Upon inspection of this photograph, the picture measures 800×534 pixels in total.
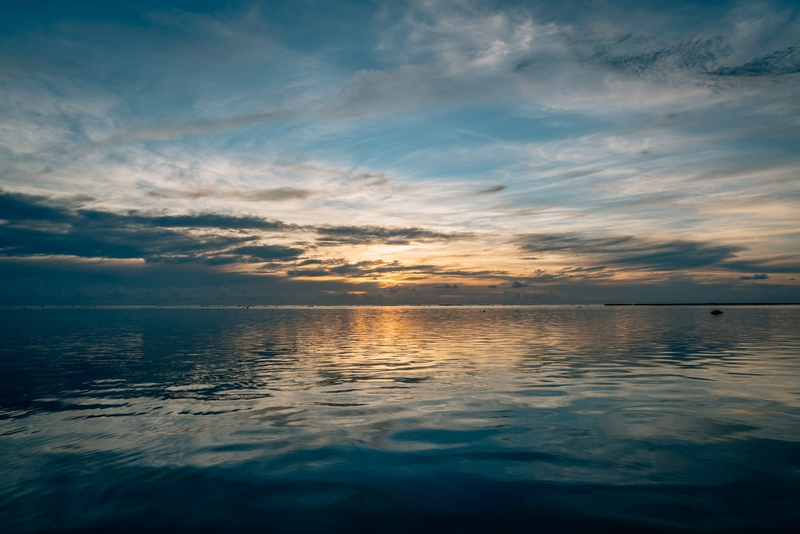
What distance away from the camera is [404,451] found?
13383mm

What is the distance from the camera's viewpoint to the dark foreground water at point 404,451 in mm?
9312

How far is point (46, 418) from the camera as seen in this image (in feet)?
56.4

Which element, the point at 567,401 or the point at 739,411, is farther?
the point at 567,401

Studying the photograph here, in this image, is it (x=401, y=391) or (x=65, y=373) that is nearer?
(x=401, y=391)

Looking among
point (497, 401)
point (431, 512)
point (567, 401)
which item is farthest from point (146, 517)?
point (567, 401)

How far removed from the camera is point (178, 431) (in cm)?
1545

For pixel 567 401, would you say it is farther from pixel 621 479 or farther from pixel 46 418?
pixel 46 418

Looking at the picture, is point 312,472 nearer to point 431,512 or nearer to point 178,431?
point 431,512

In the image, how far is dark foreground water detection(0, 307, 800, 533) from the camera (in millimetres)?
9312

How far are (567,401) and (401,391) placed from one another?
295 inches

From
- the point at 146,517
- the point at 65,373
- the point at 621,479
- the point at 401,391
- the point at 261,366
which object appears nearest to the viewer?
the point at 146,517

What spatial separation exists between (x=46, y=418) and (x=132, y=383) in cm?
774

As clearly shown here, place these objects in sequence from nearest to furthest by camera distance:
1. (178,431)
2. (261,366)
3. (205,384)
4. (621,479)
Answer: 1. (621,479)
2. (178,431)
3. (205,384)
4. (261,366)

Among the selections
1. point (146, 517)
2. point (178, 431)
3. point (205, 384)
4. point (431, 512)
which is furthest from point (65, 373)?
point (431, 512)
